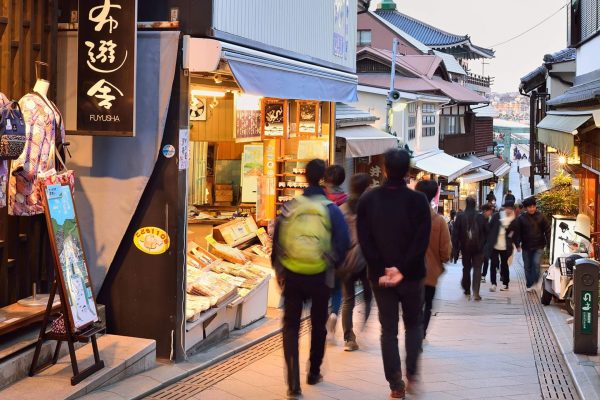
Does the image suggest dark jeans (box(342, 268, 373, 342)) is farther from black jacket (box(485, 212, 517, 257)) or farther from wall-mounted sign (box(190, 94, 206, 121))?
black jacket (box(485, 212, 517, 257))

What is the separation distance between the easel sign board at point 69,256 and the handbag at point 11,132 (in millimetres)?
460

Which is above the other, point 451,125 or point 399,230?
point 451,125

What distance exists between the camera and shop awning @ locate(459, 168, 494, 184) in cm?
4653

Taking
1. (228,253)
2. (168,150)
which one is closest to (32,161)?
(168,150)

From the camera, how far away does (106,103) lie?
8.08 meters

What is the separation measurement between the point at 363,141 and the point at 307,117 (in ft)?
12.9

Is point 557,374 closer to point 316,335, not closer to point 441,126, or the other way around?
point 316,335

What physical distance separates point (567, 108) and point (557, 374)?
995cm

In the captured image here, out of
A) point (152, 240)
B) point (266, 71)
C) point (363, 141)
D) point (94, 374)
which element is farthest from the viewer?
point (363, 141)

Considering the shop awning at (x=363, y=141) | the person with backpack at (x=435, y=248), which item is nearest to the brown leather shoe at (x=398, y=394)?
the person with backpack at (x=435, y=248)

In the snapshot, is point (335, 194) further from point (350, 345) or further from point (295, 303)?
point (295, 303)

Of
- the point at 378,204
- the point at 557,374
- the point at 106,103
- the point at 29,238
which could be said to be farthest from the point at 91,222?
the point at 557,374

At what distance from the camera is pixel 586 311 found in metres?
9.62

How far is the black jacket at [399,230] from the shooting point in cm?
663
